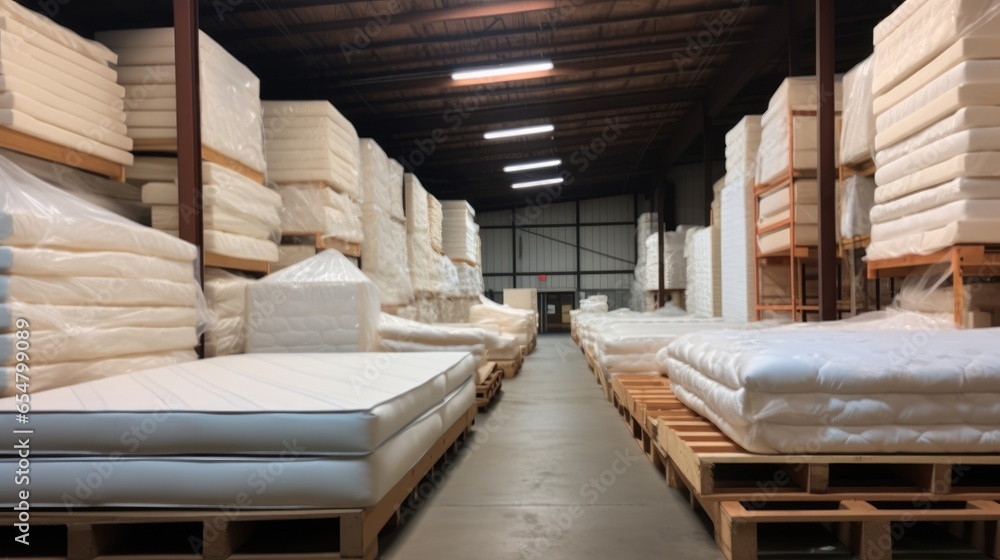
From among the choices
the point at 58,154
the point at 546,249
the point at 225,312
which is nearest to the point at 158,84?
the point at 58,154

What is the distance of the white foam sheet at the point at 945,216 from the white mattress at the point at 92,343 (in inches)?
197

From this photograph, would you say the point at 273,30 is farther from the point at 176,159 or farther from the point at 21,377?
the point at 21,377

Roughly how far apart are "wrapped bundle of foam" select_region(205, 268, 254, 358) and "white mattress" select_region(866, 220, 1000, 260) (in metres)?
4.96

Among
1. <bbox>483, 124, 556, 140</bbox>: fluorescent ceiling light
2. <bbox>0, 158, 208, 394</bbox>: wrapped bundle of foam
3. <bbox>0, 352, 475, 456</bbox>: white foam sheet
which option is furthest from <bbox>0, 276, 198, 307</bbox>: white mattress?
<bbox>483, 124, 556, 140</bbox>: fluorescent ceiling light

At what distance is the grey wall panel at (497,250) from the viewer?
77.8 ft

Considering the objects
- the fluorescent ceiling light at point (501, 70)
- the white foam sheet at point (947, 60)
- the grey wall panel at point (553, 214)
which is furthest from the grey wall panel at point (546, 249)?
the white foam sheet at point (947, 60)

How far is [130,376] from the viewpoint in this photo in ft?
10.5

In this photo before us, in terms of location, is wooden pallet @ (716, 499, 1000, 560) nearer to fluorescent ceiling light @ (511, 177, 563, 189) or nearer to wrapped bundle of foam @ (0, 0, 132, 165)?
wrapped bundle of foam @ (0, 0, 132, 165)

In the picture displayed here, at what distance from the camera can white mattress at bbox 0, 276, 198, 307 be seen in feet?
9.51

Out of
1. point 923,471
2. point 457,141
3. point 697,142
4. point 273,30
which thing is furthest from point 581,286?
point 923,471

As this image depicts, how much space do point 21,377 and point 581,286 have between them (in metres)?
21.4

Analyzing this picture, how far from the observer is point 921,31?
12.7 feet

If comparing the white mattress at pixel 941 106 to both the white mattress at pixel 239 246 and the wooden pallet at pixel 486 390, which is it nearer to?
the wooden pallet at pixel 486 390

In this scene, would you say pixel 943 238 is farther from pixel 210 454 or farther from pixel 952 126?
pixel 210 454
